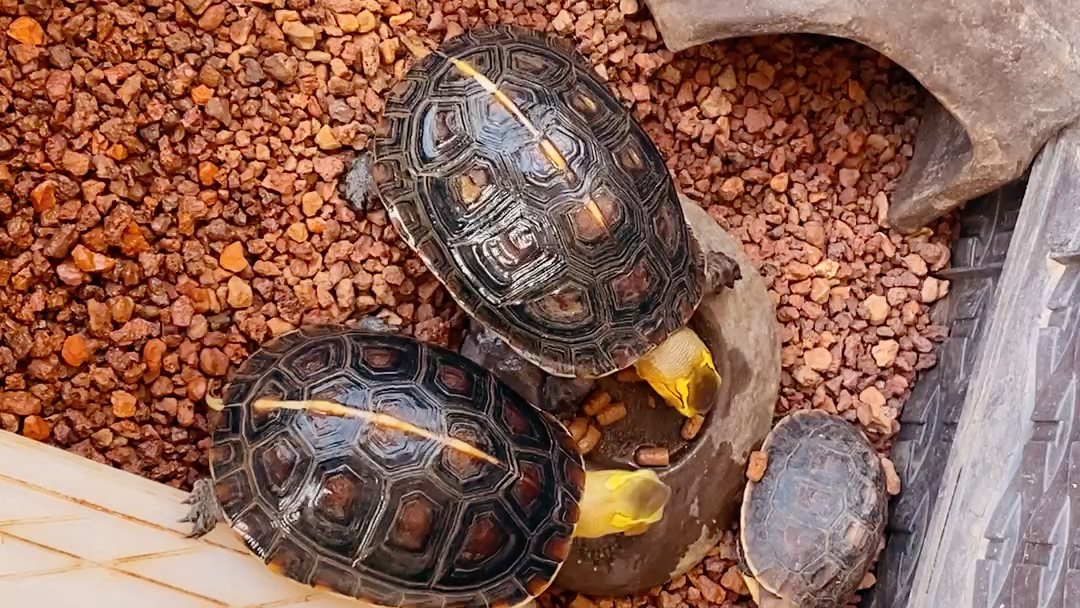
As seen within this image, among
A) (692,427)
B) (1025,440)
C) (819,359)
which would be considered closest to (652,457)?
(692,427)

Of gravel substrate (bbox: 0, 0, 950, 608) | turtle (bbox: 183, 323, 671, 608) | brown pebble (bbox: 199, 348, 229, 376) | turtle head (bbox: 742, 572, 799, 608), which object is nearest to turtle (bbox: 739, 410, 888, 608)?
turtle head (bbox: 742, 572, 799, 608)

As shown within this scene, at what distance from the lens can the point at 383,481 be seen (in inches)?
79.7

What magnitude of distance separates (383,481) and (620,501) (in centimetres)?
64

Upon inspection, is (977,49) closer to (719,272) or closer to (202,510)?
(719,272)

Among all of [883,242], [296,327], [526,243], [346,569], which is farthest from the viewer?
[883,242]

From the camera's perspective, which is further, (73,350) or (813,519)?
(813,519)

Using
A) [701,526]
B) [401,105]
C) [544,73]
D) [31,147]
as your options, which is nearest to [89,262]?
[31,147]

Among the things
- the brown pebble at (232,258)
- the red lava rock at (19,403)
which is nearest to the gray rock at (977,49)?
the brown pebble at (232,258)

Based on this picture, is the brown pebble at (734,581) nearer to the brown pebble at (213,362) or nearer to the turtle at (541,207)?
the turtle at (541,207)

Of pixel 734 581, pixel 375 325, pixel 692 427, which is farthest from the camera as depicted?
pixel 734 581

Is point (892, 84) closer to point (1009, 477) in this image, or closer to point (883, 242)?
point (883, 242)

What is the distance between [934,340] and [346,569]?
183 cm

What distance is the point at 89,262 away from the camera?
226cm

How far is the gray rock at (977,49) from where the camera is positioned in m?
2.15
